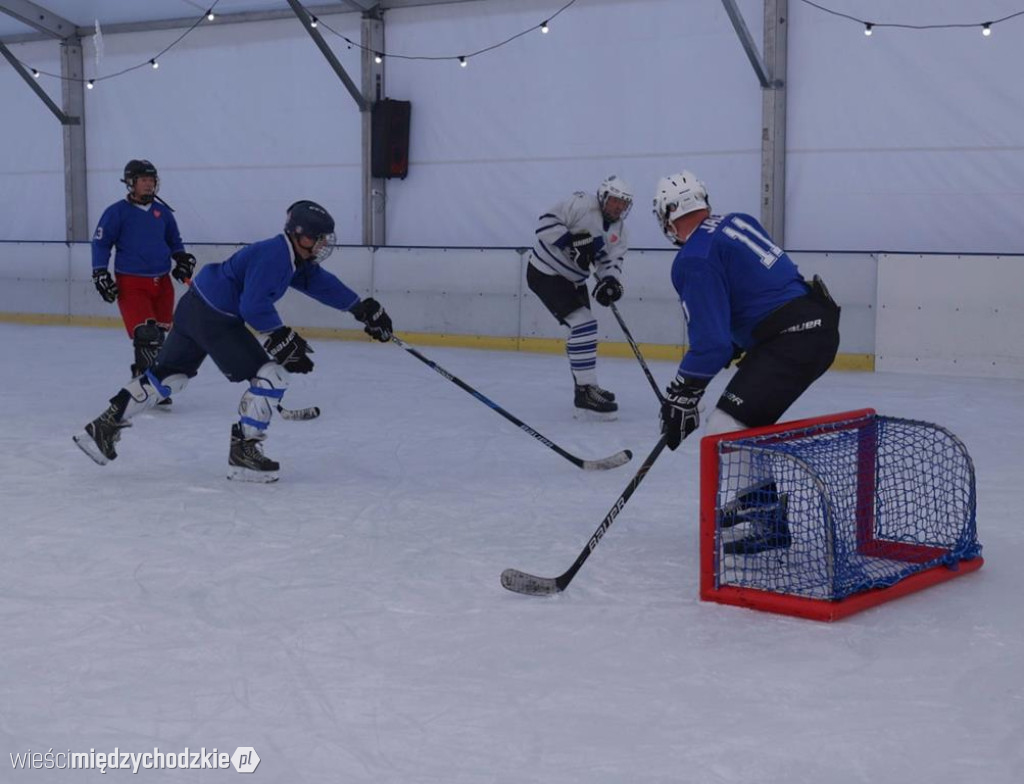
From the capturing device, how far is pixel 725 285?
3250mm

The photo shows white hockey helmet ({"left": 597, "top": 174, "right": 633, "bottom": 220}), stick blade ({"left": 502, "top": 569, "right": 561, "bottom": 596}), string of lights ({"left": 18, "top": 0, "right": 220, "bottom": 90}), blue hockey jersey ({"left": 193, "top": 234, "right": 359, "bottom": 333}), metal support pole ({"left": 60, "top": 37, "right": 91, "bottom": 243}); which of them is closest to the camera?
stick blade ({"left": 502, "top": 569, "right": 561, "bottom": 596})

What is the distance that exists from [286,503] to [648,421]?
7.69ft

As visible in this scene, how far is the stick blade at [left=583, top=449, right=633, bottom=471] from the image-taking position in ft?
15.5

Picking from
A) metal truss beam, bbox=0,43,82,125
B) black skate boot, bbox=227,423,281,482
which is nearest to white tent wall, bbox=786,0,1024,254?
black skate boot, bbox=227,423,281,482

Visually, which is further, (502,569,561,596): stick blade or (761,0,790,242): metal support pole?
(761,0,790,242): metal support pole

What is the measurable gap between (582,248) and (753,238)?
2.73m

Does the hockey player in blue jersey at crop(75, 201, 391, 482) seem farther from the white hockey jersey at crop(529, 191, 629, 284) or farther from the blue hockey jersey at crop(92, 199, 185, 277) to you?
the blue hockey jersey at crop(92, 199, 185, 277)

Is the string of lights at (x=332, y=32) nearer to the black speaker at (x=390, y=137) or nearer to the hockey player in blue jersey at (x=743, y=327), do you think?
the black speaker at (x=390, y=137)

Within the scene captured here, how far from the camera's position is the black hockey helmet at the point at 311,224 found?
4.32 m

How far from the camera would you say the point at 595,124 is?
10188mm

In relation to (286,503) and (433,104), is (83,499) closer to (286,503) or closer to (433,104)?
(286,503)

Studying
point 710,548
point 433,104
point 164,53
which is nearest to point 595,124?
point 433,104

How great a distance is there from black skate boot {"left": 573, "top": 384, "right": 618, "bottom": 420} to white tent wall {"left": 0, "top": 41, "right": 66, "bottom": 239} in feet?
28.1

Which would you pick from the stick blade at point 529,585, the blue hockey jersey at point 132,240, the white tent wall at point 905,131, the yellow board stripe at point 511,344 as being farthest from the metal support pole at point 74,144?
the stick blade at point 529,585
